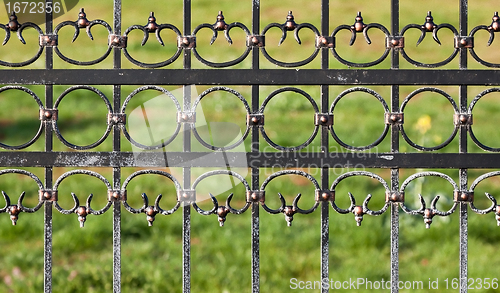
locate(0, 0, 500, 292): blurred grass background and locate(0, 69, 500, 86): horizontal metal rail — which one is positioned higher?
locate(0, 69, 500, 86): horizontal metal rail

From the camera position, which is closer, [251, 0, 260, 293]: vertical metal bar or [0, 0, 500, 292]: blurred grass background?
[251, 0, 260, 293]: vertical metal bar

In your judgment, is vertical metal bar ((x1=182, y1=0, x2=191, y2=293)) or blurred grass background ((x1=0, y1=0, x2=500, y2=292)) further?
blurred grass background ((x1=0, y1=0, x2=500, y2=292))

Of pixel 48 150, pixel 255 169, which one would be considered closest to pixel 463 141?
pixel 255 169

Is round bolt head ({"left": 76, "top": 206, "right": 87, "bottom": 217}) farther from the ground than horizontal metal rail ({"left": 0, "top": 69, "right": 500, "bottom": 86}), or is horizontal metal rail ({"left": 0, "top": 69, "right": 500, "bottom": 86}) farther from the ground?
horizontal metal rail ({"left": 0, "top": 69, "right": 500, "bottom": 86})

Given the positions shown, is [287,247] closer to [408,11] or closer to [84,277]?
[84,277]

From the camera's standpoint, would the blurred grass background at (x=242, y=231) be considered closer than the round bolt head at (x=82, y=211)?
No

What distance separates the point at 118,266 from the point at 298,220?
2506mm

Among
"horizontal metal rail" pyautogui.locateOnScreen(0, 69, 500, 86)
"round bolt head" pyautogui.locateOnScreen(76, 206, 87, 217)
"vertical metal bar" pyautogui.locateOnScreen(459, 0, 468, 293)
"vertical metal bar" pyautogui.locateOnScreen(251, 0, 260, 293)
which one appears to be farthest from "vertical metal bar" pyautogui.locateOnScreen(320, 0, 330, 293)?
"round bolt head" pyautogui.locateOnScreen(76, 206, 87, 217)

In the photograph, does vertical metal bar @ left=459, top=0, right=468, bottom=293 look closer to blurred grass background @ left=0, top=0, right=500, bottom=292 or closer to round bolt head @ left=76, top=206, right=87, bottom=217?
blurred grass background @ left=0, top=0, right=500, bottom=292

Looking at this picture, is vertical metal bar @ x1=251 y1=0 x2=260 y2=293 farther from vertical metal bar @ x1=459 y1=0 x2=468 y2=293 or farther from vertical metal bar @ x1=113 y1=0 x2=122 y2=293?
vertical metal bar @ x1=459 y1=0 x2=468 y2=293

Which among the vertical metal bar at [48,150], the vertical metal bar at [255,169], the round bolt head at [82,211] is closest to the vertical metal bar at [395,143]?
the vertical metal bar at [255,169]

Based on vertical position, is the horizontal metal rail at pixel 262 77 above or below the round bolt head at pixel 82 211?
above

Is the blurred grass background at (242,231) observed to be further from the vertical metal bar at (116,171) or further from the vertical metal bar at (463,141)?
the vertical metal bar at (116,171)

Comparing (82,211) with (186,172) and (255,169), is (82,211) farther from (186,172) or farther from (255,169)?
(255,169)
